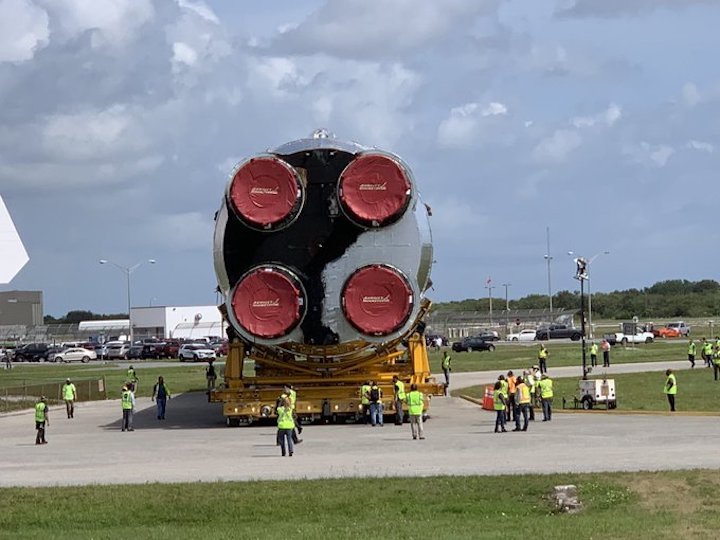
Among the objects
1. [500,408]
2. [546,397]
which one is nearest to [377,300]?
[500,408]

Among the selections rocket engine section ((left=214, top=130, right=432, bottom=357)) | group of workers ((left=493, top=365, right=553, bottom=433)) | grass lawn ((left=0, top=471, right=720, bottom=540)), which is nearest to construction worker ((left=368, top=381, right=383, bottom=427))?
rocket engine section ((left=214, top=130, right=432, bottom=357))

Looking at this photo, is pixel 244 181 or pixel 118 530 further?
pixel 244 181

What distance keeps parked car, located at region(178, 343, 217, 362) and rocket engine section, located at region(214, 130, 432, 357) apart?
59284 mm

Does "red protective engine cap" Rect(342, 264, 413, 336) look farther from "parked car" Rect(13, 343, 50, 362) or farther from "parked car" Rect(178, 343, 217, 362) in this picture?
"parked car" Rect(13, 343, 50, 362)

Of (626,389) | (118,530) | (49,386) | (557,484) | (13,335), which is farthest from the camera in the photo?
(13,335)

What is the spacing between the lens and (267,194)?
31.2m

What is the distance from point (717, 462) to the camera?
2306 centimetres

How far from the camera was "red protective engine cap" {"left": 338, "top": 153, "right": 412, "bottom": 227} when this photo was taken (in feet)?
102

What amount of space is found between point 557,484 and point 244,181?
1371cm

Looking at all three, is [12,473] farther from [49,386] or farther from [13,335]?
[13,335]

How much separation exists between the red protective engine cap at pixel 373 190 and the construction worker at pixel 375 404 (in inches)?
191

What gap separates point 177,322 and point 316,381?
4686 inches

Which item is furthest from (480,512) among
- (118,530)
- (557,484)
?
(118,530)

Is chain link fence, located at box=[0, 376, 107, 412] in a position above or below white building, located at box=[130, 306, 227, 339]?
below
